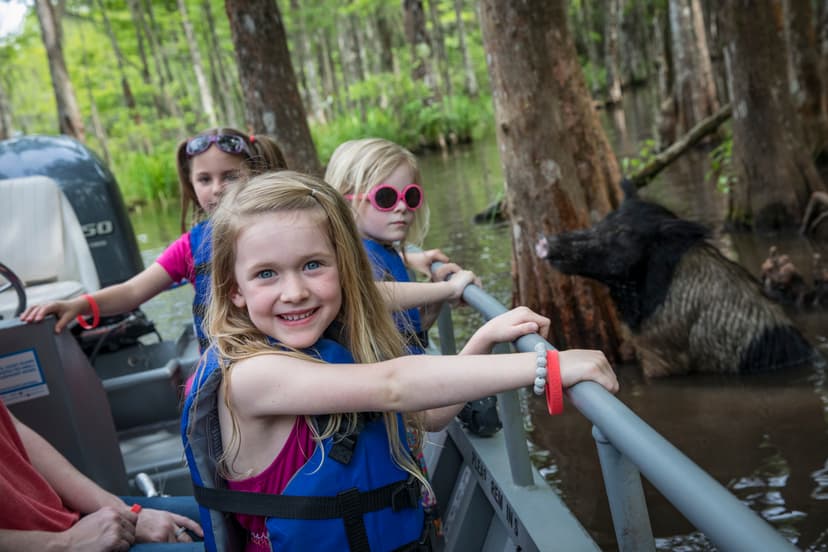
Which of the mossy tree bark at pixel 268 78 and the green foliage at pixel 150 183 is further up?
the mossy tree bark at pixel 268 78

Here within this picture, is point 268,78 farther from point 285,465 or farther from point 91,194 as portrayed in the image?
point 285,465

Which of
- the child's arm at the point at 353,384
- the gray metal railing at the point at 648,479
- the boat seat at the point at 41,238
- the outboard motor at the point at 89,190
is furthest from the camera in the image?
the outboard motor at the point at 89,190

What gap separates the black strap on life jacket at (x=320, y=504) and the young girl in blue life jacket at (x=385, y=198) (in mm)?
1102

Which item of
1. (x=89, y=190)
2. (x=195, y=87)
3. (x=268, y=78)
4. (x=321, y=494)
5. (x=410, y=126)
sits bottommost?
→ (x=321, y=494)

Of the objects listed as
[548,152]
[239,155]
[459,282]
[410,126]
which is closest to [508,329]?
[459,282]

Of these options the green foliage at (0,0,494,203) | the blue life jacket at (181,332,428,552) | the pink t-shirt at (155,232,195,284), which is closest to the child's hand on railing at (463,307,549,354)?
the blue life jacket at (181,332,428,552)

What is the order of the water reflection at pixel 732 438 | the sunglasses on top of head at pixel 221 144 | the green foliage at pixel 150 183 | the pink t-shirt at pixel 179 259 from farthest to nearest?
the green foliage at pixel 150 183 → the water reflection at pixel 732 438 → the sunglasses on top of head at pixel 221 144 → the pink t-shirt at pixel 179 259

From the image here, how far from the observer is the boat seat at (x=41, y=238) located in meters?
4.88

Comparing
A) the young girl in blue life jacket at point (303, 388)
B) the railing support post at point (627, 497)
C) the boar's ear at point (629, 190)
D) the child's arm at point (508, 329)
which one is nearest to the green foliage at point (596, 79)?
the boar's ear at point (629, 190)

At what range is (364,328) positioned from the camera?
201cm

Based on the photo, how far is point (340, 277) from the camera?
1.99 meters

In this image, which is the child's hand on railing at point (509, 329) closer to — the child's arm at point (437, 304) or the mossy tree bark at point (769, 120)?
the child's arm at point (437, 304)

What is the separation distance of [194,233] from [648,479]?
91.2 inches

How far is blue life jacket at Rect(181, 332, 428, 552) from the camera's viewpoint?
1.80 meters
